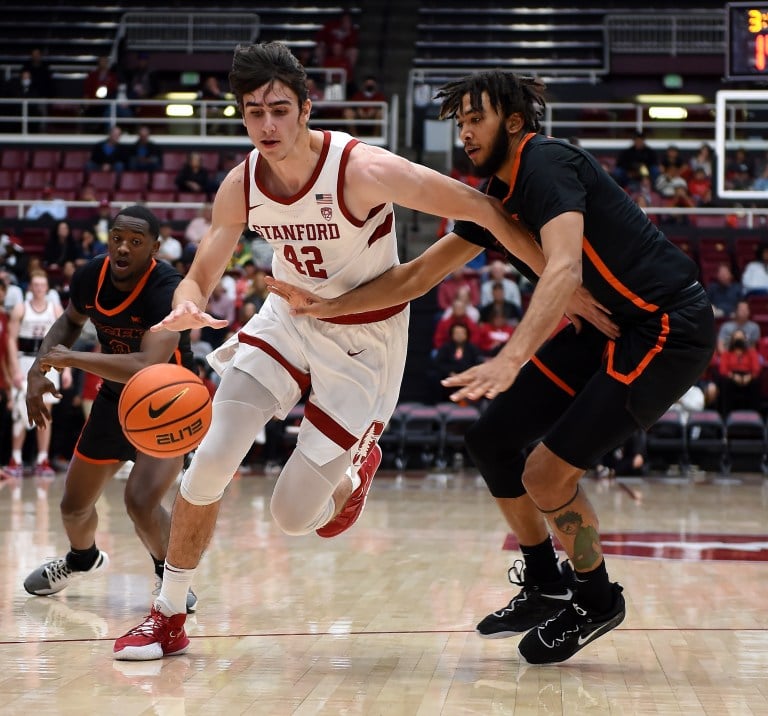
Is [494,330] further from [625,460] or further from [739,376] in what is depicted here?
[739,376]

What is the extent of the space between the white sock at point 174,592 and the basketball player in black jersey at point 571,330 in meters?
1.12

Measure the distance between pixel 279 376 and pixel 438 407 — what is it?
883 cm

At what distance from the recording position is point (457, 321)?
44.8 feet

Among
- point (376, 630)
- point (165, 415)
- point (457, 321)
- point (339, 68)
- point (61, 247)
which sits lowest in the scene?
point (376, 630)

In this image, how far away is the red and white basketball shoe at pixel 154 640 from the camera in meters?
4.51

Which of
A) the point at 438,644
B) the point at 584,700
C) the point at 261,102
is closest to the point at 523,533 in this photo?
the point at 438,644

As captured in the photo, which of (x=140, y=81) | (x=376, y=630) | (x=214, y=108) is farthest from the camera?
(x=140, y=81)

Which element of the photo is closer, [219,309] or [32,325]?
[32,325]

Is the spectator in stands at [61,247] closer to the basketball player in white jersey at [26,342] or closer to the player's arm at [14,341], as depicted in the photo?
the basketball player in white jersey at [26,342]

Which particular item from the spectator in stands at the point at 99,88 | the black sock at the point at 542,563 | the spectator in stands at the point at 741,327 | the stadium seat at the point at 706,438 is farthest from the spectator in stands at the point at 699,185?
the black sock at the point at 542,563

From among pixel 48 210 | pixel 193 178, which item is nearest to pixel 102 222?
pixel 48 210

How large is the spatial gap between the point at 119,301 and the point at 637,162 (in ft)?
44.3

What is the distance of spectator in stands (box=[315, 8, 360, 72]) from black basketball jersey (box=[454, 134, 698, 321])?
1800 centimetres

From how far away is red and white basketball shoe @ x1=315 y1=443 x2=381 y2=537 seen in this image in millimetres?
5219
